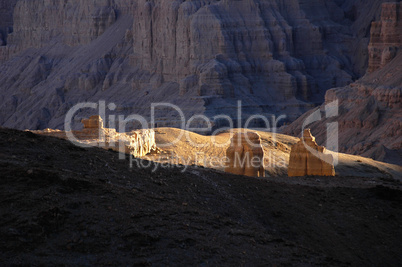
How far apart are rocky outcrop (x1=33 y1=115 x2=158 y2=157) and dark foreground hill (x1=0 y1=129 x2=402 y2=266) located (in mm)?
12388

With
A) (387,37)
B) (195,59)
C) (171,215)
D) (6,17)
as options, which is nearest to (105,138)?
(171,215)

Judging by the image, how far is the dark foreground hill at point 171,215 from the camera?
45.3 feet

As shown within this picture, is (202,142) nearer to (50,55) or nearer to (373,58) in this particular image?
(373,58)

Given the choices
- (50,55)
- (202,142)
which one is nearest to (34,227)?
(202,142)

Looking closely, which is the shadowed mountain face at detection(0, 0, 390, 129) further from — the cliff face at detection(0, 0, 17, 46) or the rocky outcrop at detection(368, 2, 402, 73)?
the cliff face at detection(0, 0, 17, 46)

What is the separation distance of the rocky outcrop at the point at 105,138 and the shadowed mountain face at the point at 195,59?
138 feet

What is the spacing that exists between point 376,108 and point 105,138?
34.2m

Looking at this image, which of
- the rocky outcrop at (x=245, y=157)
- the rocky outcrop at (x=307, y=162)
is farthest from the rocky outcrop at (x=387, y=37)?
the rocky outcrop at (x=245, y=157)

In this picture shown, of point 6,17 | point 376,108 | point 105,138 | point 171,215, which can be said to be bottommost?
point 171,215

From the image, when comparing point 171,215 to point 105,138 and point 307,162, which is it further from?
point 105,138

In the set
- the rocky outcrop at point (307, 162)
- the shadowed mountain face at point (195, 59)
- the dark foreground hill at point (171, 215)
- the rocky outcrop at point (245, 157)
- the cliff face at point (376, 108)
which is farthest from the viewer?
the shadowed mountain face at point (195, 59)

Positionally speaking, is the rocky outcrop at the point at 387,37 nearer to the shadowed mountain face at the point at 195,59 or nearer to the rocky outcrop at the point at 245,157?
the shadowed mountain face at the point at 195,59

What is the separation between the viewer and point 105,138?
36062mm

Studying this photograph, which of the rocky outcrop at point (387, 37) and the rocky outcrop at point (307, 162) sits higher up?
the rocky outcrop at point (387, 37)
